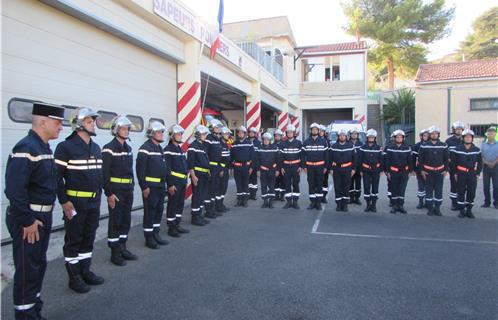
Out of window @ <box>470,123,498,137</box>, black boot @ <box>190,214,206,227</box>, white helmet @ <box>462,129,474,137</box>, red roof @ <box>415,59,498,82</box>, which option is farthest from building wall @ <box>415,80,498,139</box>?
black boot @ <box>190,214,206,227</box>

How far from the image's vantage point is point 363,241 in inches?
234

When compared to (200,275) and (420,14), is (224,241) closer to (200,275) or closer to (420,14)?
(200,275)

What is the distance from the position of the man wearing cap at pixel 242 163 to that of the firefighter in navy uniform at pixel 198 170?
1.87 m

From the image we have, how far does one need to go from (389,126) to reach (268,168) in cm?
2030

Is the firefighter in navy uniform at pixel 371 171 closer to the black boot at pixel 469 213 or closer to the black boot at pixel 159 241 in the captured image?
the black boot at pixel 469 213

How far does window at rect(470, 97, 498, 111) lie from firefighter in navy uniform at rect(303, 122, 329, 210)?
51.8ft

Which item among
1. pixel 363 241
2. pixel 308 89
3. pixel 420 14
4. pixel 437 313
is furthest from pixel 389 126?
pixel 437 313

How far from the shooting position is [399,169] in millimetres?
8508

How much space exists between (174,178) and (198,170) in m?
0.99

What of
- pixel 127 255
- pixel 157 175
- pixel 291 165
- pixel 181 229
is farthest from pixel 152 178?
pixel 291 165

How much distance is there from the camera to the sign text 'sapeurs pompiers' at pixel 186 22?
293 inches

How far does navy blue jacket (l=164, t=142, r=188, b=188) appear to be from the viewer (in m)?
6.09

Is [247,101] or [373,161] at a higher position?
[247,101]

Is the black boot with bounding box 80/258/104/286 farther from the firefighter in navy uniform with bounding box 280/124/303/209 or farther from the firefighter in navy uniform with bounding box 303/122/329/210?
the firefighter in navy uniform with bounding box 303/122/329/210
